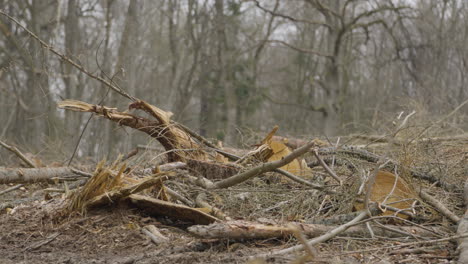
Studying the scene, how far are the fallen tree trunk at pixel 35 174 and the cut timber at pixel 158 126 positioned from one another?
0.62m

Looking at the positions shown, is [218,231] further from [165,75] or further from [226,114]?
[165,75]

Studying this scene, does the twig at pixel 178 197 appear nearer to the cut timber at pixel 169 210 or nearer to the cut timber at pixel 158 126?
the cut timber at pixel 169 210

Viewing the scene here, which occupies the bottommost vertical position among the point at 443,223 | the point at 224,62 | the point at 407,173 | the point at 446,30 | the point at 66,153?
the point at 66,153

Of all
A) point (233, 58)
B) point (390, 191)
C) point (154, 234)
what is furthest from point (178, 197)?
point (233, 58)

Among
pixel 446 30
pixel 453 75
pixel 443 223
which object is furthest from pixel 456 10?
pixel 443 223

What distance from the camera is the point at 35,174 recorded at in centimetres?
439

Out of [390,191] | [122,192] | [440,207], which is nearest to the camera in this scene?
[440,207]

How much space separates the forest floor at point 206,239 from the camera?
2.86 m

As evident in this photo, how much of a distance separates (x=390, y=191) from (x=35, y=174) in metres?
3.18

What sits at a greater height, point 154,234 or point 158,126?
point 158,126

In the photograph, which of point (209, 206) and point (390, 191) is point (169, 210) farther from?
point (390, 191)

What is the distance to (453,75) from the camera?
18531 millimetres

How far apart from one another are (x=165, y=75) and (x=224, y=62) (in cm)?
518

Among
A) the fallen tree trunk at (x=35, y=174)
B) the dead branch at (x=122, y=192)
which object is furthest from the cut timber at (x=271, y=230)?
the fallen tree trunk at (x=35, y=174)
